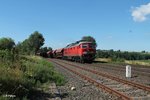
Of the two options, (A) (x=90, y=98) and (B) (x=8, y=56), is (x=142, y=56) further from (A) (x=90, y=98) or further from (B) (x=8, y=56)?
(A) (x=90, y=98)

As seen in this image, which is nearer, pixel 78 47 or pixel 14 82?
pixel 14 82

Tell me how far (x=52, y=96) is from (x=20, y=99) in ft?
6.73

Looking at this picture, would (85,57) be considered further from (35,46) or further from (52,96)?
(35,46)

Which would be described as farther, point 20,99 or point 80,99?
point 80,99

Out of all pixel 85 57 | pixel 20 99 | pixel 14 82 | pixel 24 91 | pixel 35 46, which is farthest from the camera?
pixel 35 46

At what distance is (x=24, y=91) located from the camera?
1223cm

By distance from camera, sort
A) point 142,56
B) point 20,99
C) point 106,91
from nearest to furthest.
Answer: point 20,99 < point 106,91 < point 142,56

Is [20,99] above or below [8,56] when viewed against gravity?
below

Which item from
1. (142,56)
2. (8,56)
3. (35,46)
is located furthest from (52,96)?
(35,46)

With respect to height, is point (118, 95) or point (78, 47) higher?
point (78, 47)

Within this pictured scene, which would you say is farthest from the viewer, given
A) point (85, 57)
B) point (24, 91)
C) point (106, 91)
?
point (85, 57)

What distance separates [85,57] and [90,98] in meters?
33.5

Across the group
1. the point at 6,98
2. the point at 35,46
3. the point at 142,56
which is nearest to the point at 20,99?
the point at 6,98

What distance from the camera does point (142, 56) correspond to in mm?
98250
